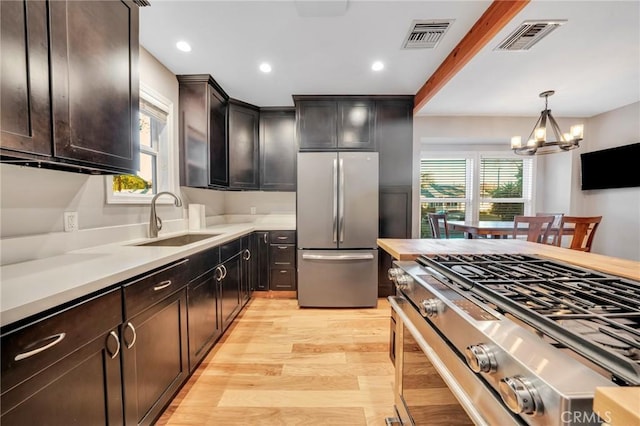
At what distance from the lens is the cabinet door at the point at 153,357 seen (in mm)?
1166

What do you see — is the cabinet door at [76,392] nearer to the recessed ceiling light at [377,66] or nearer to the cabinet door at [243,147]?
the cabinet door at [243,147]

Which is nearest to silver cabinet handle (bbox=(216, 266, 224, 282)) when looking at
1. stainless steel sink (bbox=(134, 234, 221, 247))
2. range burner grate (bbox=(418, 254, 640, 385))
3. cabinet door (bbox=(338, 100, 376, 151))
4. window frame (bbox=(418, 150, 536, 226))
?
stainless steel sink (bbox=(134, 234, 221, 247))

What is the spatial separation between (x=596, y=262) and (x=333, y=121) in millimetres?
2743

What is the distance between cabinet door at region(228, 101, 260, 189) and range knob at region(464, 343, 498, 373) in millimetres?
3174

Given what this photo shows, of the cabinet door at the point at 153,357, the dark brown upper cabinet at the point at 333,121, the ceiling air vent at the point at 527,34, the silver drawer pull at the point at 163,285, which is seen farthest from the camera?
the dark brown upper cabinet at the point at 333,121

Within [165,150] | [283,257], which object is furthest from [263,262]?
[165,150]

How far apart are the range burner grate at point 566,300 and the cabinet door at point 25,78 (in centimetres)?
166

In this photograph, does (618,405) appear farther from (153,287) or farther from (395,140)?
(395,140)

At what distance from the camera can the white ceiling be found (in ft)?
5.86

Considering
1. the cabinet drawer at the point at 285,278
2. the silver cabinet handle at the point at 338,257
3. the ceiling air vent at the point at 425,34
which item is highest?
the ceiling air vent at the point at 425,34

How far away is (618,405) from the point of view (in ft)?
1.04

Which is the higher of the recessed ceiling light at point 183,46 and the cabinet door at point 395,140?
the recessed ceiling light at point 183,46

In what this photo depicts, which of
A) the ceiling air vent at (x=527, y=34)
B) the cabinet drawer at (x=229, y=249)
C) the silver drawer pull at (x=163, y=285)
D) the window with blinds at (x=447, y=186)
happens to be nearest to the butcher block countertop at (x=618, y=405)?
the silver drawer pull at (x=163, y=285)

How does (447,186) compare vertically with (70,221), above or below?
above
